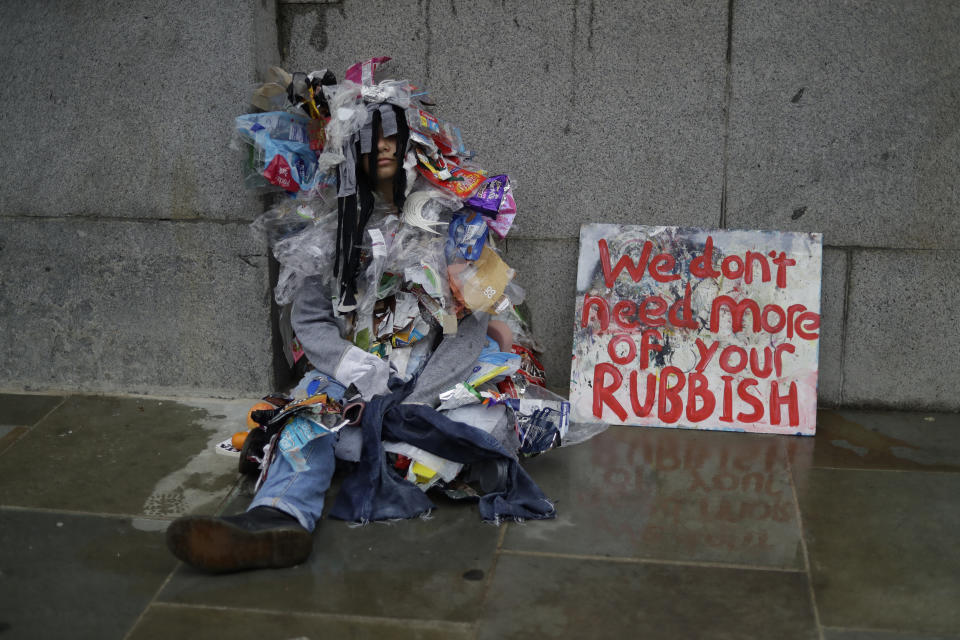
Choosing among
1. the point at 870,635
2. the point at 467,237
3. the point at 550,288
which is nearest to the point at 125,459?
the point at 467,237

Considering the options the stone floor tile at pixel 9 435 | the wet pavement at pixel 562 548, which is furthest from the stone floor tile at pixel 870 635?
the stone floor tile at pixel 9 435

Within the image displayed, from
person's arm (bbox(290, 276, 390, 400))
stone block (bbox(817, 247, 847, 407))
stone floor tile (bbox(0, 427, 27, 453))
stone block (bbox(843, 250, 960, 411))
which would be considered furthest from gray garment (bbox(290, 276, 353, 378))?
stone block (bbox(843, 250, 960, 411))

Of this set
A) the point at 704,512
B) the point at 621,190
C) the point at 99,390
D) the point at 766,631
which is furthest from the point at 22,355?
the point at 766,631

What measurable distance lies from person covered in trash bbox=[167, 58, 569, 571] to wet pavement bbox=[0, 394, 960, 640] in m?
0.18

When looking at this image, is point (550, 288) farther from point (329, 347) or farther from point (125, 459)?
point (125, 459)

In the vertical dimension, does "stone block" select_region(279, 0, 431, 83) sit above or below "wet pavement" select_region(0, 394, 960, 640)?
above

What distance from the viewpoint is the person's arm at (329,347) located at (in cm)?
364

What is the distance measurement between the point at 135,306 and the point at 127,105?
0.90 meters

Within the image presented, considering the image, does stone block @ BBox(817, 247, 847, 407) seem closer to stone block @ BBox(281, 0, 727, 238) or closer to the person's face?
stone block @ BBox(281, 0, 727, 238)

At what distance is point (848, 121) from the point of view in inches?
160

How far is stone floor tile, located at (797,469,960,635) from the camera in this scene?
2.80 metres

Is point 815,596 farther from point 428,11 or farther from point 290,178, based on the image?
point 428,11

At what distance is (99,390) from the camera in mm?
4449

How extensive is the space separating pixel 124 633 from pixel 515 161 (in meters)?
2.53
